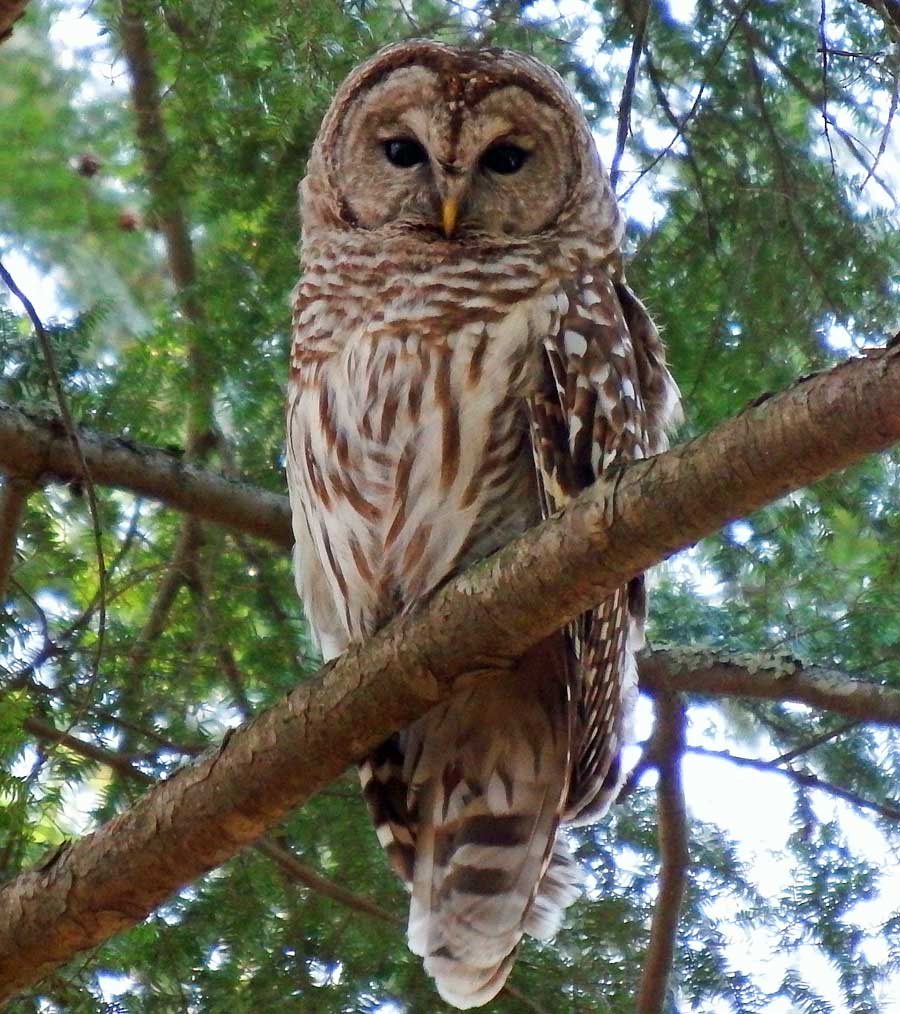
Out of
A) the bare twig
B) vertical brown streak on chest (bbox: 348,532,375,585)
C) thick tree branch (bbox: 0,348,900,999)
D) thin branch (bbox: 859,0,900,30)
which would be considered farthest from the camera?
vertical brown streak on chest (bbox: 348,532,375,585)

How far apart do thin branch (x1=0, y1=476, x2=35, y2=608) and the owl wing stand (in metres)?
1.15

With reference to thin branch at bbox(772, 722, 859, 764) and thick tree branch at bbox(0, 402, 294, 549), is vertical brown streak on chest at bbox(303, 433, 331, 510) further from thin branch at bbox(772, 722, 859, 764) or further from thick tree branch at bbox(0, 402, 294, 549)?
thin branch at bbox(772, 722, 859, 764)

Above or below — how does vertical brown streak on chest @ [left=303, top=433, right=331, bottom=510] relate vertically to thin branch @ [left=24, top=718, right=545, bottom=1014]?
above

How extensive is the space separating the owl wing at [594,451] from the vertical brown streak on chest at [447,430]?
0.19 meters

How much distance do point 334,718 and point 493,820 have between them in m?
1.03

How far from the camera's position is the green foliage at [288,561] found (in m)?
3.73

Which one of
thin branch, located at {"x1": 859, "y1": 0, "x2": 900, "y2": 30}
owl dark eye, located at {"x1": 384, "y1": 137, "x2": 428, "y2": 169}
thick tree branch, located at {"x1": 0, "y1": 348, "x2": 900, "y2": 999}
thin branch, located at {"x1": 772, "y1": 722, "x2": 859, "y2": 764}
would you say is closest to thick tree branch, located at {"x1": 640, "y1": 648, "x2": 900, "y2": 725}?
thin branch, located at {"x1": 772, "y1": 722, "x2": 859, "y2": 764}

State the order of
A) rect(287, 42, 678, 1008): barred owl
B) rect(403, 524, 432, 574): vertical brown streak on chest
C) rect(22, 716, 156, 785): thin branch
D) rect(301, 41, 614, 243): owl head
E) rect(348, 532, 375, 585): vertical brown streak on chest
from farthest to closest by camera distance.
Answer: rect(301, 41, 614, 243): owl head, rect(348, 532, 375, 585): vertical brown streak on chest, rect(403, 524, 432, 574): vertical brown streak on chest, rect(287, 42, 678, 1008): barred owl, rect(22, 716, 156, 785): thin branch

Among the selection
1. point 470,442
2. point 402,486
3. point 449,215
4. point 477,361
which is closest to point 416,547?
point 402,486

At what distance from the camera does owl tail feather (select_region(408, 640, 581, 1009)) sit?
140 inches

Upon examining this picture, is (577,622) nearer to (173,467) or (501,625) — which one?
(501,625)

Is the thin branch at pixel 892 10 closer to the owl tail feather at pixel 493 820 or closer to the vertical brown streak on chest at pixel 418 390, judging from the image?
the vertical brown streak on chest at pixel 418 390

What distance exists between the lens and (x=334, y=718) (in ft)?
9.01

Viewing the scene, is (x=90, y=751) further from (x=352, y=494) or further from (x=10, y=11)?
(x=10, y=11)
